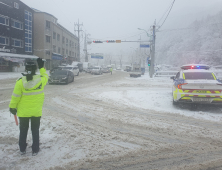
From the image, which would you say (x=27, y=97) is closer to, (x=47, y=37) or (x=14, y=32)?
(x=14, y=32)

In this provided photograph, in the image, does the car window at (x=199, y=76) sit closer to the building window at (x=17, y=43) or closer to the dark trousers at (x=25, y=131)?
the dark trousers at (x=25, y=131)

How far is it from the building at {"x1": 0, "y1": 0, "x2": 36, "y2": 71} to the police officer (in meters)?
30.5

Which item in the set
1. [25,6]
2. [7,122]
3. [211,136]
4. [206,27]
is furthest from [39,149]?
[206,27]

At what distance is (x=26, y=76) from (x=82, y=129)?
86.0 inches

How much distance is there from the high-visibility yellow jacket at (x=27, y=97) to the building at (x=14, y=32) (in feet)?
99.9

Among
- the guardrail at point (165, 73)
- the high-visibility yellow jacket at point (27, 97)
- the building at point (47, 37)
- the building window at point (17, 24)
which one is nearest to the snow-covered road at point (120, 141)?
the high-visibility yellow jacket at point (27, 97)

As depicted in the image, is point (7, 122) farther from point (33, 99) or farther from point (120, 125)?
point (120, 125)

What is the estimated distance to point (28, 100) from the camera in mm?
3102

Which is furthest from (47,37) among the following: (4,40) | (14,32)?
(4,40)

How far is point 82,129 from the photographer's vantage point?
15.1 feet

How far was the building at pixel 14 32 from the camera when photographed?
1182 inches

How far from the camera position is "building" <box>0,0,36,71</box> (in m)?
30.0

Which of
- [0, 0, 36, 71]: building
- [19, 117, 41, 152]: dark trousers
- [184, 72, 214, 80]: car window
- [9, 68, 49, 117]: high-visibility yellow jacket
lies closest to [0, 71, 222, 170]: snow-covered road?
[19, 117, 41, 152]: dark trousers

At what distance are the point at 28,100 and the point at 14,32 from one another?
35349 mm
